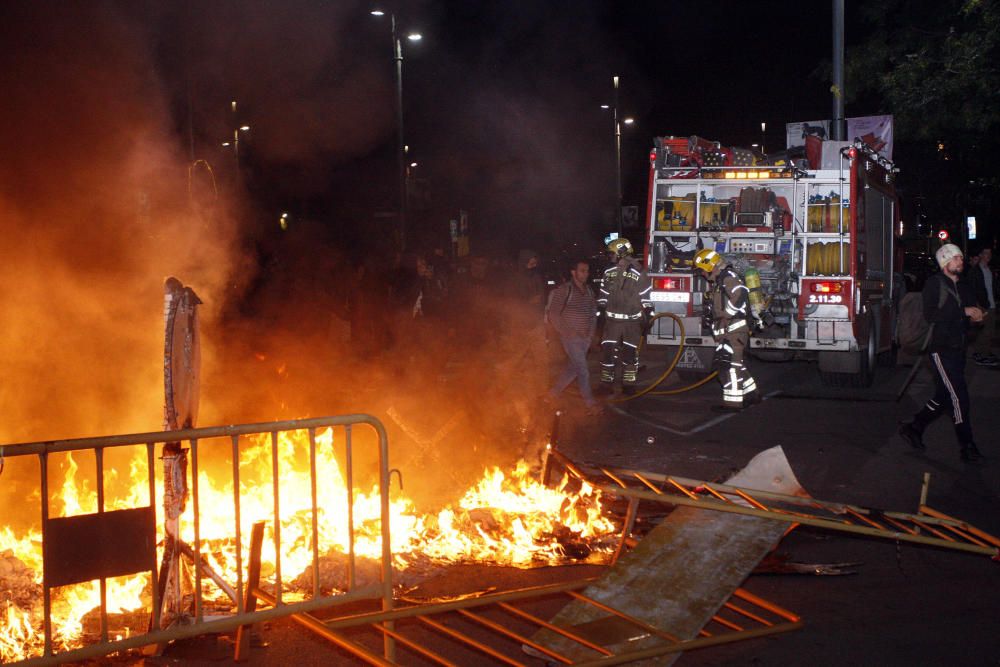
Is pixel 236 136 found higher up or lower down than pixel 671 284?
higher up

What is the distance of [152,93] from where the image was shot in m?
8.87

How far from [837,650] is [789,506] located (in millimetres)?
2052

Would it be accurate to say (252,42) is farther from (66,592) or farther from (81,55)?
(66,592)

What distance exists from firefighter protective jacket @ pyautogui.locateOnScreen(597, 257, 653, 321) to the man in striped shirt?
1.58ft

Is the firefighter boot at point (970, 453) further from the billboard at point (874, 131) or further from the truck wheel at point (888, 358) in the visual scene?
the billboard at point (874, 131)

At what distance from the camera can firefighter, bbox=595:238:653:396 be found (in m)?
11.2

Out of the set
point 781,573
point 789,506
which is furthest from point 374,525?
point 789,506

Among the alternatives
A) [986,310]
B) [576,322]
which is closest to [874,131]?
[986,310]

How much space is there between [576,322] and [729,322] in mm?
1610

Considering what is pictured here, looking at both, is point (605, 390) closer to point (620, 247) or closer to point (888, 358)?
point (620, 247)

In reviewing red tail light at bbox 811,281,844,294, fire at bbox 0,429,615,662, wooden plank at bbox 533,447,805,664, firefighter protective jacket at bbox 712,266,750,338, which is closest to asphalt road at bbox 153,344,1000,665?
wooden plank at bbox 533,447,805,664

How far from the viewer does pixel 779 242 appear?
12219 mm

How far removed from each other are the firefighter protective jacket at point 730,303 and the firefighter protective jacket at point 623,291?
1.14 metres

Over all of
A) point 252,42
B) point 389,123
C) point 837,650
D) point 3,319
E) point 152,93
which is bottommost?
point 837,650
